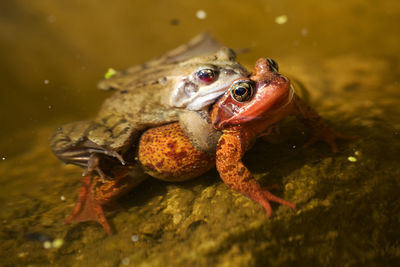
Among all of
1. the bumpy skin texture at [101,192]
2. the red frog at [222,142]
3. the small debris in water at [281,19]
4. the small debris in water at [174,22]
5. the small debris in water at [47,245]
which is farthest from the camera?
the small debris in water at [174,22]

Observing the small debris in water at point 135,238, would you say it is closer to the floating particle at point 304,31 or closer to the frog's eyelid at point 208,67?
the frog's eyelid at point 208,67

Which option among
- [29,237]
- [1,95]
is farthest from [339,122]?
[1,95]

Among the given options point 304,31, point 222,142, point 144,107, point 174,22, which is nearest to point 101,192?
point 144,107

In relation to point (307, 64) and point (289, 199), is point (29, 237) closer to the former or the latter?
point (289, 199)

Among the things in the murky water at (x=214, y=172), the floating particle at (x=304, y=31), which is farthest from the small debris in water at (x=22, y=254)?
the floating particle at (x=304, y=31)

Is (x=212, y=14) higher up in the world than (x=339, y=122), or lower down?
higher up

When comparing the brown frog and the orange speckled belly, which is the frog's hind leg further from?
the orange speckled belly

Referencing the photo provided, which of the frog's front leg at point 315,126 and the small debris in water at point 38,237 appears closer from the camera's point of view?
the small debris in water at point 38,237
